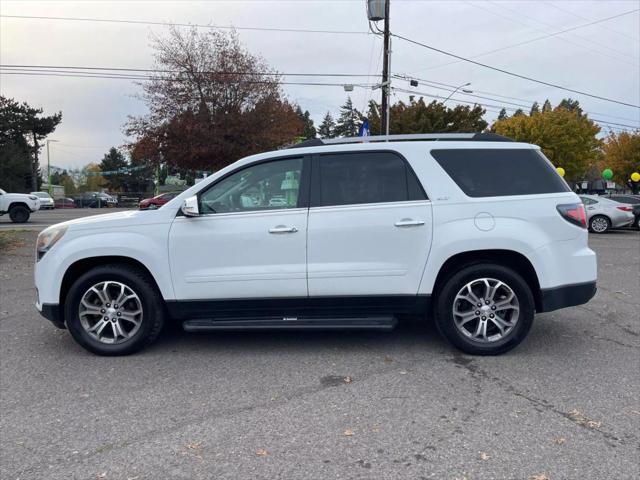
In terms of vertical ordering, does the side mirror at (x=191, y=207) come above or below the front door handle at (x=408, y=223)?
above

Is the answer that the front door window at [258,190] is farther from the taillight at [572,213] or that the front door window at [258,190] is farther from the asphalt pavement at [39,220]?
the asphalt pavement at [39,220]

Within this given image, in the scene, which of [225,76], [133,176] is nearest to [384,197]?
[225,76]

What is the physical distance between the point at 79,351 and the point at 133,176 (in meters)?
107

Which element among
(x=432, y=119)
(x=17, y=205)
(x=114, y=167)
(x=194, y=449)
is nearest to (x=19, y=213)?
(x=17, y=205)

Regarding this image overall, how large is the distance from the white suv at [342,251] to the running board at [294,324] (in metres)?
0.01

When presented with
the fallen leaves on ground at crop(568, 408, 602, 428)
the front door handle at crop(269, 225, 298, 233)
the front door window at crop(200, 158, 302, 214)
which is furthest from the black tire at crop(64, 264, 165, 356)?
the fallen leaves on ground at crop(568, 408, 602, 428)

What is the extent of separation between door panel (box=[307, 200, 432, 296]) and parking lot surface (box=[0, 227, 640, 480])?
2.38ft

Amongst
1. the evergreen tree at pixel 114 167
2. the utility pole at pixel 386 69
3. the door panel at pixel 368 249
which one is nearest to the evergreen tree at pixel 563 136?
the utility pole at pixel 386 69

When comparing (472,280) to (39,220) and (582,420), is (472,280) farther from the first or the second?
(39,220)

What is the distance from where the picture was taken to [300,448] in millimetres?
3277

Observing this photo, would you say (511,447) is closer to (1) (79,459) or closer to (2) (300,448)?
(2) (300,448)

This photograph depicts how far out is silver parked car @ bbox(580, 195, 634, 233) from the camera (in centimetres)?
2014

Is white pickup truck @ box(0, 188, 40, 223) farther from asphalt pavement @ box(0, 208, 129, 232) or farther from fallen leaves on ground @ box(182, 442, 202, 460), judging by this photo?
fallen leaves on ground @ box(182, 442, 202, 460)

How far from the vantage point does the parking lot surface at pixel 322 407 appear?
3111 mm
